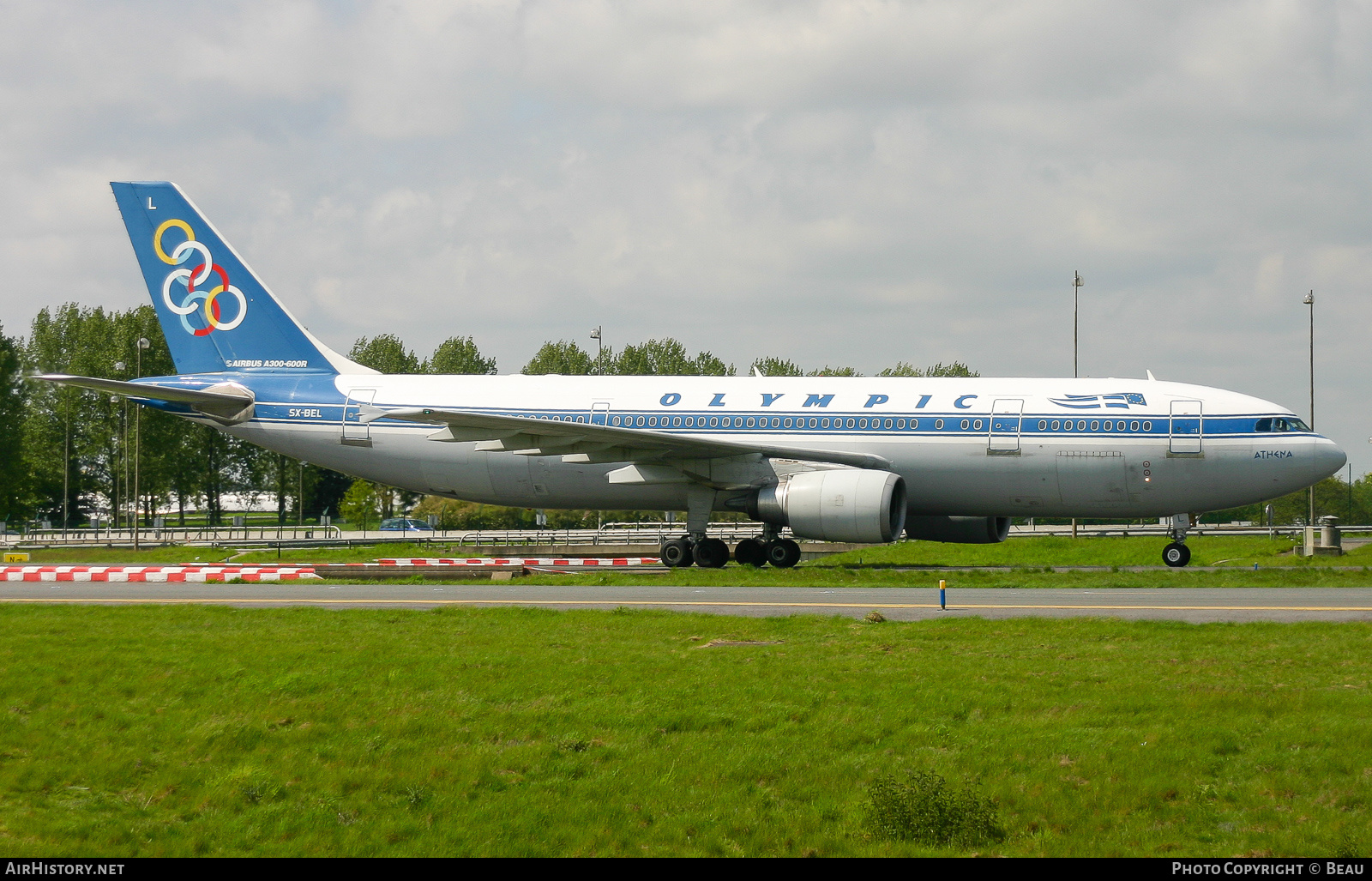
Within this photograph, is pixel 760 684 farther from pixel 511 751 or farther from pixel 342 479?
pixel 342 479

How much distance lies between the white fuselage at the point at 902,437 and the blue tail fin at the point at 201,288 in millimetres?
1489

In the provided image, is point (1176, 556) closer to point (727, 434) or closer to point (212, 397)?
point (727, 434)

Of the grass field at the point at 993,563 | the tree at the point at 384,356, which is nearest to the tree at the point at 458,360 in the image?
the tree at the point at 384,356

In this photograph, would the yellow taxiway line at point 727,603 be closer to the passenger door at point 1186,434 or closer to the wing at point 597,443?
the wing at point 597,443

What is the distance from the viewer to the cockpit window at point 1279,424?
23672mm

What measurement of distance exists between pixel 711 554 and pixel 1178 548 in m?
10.0

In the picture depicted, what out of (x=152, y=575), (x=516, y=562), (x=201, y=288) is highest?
(x=201, y=288)

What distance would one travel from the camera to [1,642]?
12875 millimetres

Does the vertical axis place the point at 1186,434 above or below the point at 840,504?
above

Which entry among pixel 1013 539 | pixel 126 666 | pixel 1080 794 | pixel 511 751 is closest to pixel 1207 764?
pixel 1080 794

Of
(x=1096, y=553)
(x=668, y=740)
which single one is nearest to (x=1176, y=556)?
(x=1096, y=553)

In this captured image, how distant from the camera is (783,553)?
25.2 meters

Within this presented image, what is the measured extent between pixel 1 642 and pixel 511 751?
696cm

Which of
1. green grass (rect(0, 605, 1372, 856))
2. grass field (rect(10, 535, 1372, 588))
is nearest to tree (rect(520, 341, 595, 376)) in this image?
grass field (rect(10, 535, 1372, 588))
